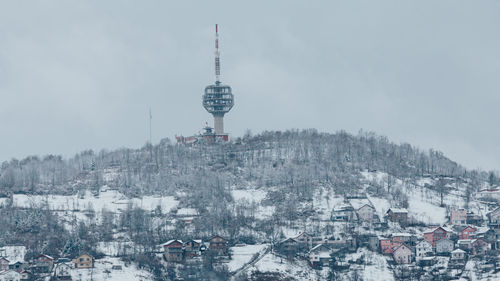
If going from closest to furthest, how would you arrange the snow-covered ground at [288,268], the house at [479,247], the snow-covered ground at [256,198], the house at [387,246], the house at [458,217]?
the snow-covered ground at [288,268] < the house at [387,246] < the house at [479,247] < the snow-covered ground at [256,198] < the house at [458,217]

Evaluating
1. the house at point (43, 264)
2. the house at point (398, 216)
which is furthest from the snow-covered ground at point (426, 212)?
the house at point (43, 264)

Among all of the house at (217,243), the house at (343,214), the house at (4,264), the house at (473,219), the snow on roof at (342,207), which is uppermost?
the snow on roof at (342,207)

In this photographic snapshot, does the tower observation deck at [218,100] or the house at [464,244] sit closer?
the house at [464,244]

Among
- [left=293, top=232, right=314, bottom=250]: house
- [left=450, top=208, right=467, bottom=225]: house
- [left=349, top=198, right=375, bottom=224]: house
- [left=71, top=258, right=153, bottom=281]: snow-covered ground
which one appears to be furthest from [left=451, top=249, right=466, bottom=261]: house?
[left=71, top=258, right=153, bottom=281]: snow-covered ground

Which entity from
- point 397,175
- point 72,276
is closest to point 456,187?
point 397,175

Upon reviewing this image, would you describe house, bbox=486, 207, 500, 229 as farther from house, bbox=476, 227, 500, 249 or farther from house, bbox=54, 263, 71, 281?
house, bbox=54, 263, 71, 281

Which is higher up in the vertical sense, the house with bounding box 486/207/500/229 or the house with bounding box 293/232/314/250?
the house with bounding box 486/207/500/229

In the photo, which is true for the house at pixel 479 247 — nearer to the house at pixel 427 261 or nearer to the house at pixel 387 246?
the house at pixel 427 261
